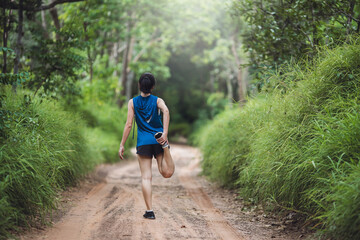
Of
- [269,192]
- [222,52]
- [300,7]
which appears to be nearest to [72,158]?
[269,192]

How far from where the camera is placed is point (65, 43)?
8961 millimetres

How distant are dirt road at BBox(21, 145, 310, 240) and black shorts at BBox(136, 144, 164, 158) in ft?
3.09

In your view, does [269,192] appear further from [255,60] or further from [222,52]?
[222,52]

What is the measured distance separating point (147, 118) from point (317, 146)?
7.86 ft

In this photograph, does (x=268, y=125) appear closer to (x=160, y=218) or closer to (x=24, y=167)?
(x=160, y=218)

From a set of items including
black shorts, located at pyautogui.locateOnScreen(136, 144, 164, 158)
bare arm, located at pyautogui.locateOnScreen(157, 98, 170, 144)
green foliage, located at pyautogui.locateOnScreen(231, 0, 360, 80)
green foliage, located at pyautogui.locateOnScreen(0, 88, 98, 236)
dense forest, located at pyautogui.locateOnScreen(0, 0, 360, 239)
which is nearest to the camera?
green foliage, located at pyautogui.locateOnScreen(0, 88, 98, 236)

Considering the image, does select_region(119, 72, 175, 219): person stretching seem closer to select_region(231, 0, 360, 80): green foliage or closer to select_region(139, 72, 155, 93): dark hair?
select_region(139, 72, 155, 93): dark hair

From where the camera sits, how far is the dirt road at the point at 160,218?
15.0 feet

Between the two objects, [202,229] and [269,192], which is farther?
[269,192]

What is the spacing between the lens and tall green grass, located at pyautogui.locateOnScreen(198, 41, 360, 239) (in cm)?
382

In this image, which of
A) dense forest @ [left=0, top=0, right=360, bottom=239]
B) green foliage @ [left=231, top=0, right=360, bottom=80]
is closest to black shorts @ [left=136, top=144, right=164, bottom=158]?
dense forest @ [left=0, top=0, right=360, bottom=239]

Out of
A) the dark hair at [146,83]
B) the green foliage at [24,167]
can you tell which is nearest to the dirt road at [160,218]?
the green foliage at [24,167]

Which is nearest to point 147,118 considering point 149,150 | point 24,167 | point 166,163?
point 149,150

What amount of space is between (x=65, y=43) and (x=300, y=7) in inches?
214
